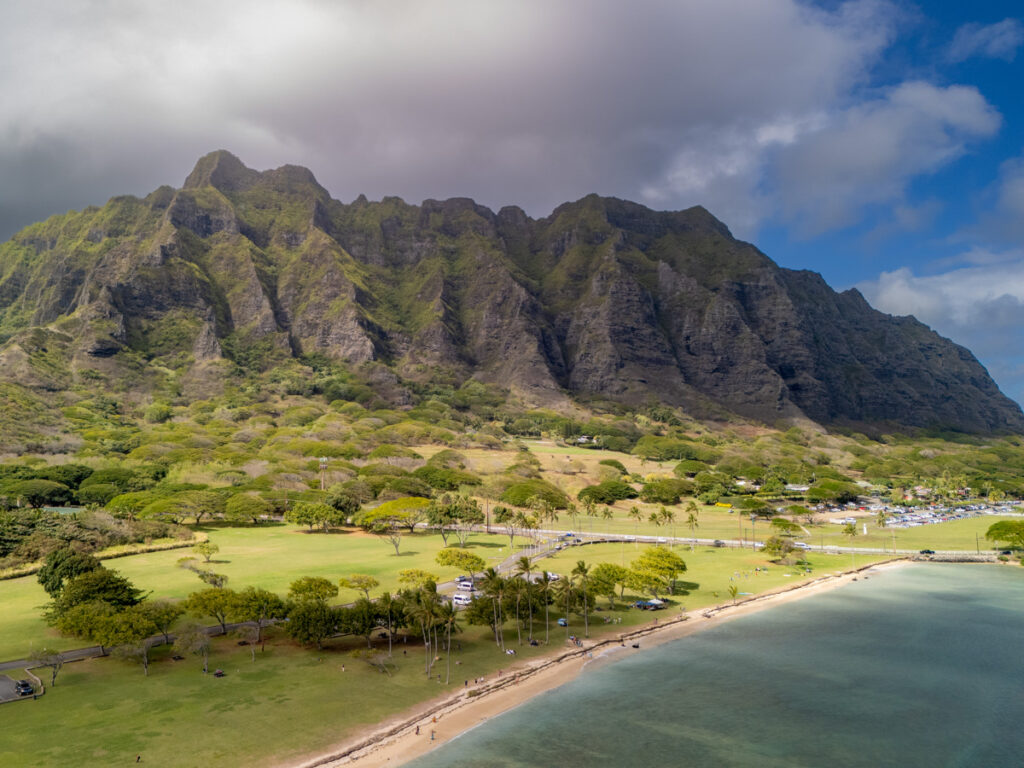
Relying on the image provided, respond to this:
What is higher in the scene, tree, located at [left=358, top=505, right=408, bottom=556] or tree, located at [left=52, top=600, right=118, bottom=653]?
tree, located at [left=358, top=505, right=408, bottom=556]

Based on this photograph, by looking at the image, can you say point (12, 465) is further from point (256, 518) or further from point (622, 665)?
point (622, 665)

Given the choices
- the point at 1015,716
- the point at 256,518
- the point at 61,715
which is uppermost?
the point at 256,518

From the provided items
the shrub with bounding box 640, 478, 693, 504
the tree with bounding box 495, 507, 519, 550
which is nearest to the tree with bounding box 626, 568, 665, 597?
the tree with bounding box 495, 507, 519, 550

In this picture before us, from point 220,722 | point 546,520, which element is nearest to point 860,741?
point 220,722

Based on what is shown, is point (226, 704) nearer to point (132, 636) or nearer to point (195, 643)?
point (195, 643)

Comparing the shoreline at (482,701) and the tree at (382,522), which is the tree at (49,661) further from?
the tree at (382,522)

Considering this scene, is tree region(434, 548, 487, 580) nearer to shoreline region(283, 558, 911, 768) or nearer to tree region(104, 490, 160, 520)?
shoreline region(283, 558, 911, 768)
